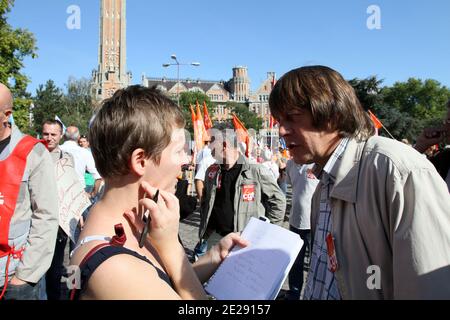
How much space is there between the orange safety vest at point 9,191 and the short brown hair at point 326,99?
6.41 feet

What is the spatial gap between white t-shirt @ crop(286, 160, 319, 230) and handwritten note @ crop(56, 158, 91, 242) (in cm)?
272

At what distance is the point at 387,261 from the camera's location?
1.60 metres

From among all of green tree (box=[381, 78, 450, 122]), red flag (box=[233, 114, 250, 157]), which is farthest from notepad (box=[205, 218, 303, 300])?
green tree (box=[381, 78, 450, 122])

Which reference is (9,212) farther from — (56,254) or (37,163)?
(56,254)

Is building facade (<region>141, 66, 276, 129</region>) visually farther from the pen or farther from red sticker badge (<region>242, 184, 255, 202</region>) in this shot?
the pen

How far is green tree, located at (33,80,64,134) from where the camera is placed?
5984cm

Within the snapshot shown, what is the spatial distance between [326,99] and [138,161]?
960 millimetres

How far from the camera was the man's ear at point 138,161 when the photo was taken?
155 centimetres

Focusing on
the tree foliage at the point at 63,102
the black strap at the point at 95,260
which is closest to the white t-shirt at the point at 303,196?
the black strap at the point at 95,260

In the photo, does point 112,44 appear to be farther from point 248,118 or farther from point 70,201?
point 70,201

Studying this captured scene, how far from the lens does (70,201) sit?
4191 mm

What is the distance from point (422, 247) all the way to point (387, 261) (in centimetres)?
19

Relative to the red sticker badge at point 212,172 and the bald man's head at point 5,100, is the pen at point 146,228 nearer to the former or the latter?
the bald man's head at point 5,100

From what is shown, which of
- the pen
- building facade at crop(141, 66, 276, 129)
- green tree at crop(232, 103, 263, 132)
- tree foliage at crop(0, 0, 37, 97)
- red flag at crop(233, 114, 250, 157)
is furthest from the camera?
building facade at crop(141, 66, 276, 129)
